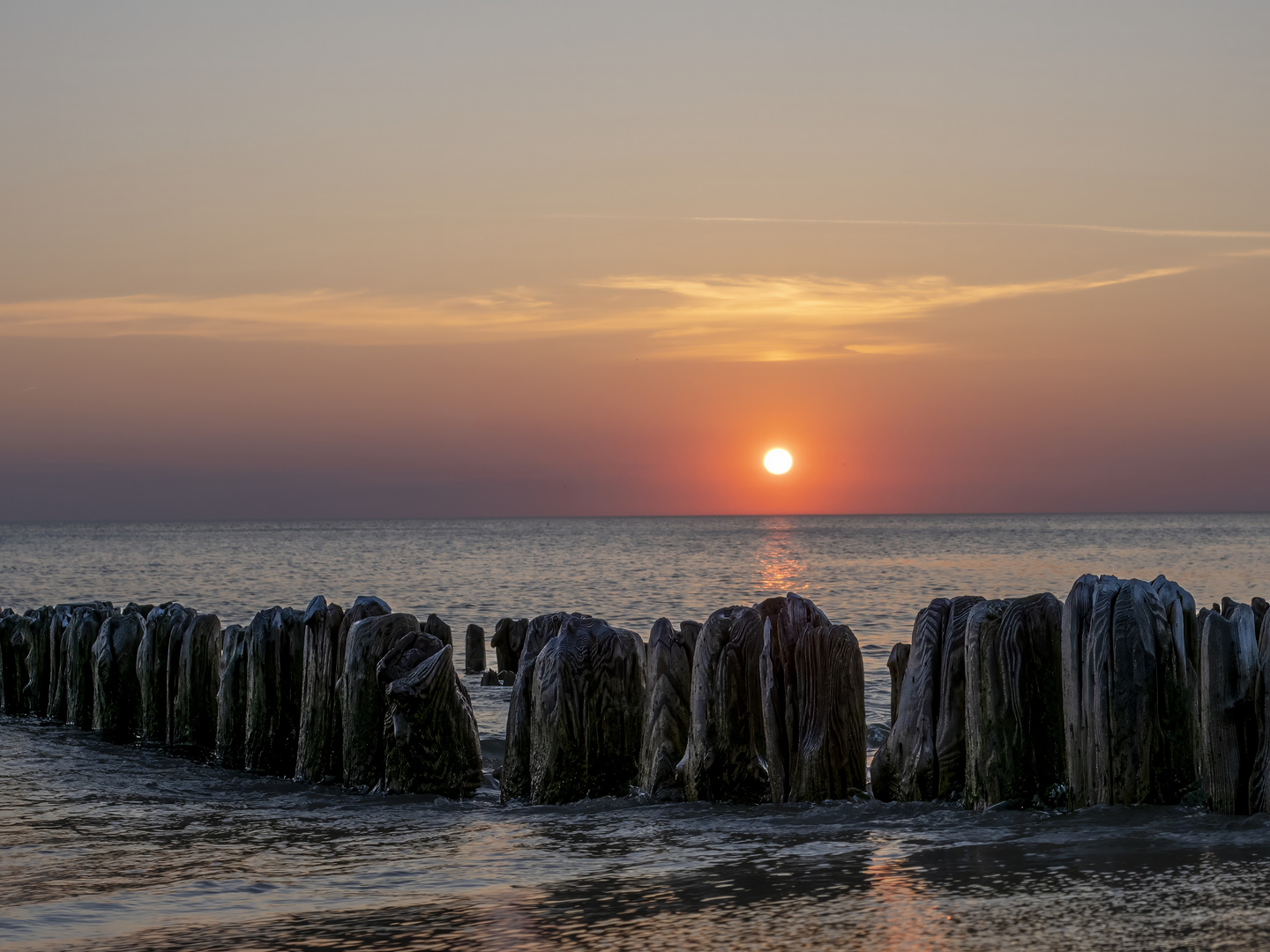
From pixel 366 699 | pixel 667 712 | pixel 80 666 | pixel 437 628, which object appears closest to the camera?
pixel 667 712

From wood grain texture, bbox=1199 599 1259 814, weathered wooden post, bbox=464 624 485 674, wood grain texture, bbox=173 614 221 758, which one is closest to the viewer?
wood grain texture, bbox=1199 599 1259 814

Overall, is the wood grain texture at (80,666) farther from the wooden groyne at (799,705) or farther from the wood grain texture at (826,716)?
the wood grain texture at (826,716)

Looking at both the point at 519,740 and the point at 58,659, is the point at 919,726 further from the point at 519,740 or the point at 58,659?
the point at 58,659

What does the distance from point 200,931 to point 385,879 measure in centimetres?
105

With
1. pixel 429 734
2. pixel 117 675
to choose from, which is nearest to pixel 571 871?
pixel 429 734

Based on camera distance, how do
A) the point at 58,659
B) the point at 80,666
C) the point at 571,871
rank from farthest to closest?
the point at 58,659, the point at 80,666, the point at 571,871

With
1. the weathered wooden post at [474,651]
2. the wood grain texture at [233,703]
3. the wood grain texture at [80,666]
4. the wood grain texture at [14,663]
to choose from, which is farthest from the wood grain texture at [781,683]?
the weathered wooden post at [474,651]

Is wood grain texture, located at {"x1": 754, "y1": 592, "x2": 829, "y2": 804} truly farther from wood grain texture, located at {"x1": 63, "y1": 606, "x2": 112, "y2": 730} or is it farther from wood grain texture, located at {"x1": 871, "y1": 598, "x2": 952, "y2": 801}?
wood grain texture, located at {"x1": 63, "y1": 606, "x2": 112, "y2": 730}

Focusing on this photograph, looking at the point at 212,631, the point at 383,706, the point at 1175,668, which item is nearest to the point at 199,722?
the point at 212,631

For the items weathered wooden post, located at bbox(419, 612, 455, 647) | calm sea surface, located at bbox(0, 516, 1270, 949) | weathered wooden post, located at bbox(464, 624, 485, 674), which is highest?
weathered wooden post, located at bbox(419, 612, 455, 647)

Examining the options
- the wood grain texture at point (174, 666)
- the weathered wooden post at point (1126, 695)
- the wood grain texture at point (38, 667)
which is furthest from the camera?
the wood grain texture at point (38, 667)

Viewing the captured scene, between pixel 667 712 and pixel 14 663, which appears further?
pixel 14 663

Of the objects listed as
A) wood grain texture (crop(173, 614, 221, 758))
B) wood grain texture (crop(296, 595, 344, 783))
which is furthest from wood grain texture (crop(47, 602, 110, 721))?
wood grain texture (crop(296, 595, 344, 783))

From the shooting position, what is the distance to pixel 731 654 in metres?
7.71
